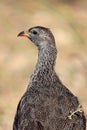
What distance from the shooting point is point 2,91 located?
2181 cm

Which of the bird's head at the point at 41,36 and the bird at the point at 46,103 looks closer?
the bird at the point at 46,103

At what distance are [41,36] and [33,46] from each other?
8784 millimetres

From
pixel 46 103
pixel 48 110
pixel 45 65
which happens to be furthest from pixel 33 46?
pixel 48 110

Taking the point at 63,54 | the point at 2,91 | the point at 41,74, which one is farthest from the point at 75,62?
the point at 41,74

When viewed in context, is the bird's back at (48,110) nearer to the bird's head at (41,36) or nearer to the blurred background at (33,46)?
the bird's head at (41,36)

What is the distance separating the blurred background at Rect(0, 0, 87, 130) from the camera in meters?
21.9

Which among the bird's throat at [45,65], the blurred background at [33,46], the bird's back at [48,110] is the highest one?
the blurred background at [33,46]

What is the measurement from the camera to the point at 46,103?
15227 mm

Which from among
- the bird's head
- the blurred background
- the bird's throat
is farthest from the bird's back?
the blurred background

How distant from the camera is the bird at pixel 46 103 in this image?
15.1 m

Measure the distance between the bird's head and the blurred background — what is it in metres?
2.62

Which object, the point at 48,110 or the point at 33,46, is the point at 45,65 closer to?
the point at 48,110

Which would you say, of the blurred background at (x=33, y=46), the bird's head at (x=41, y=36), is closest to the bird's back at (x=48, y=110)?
the bird's head at (x=41, y=36)

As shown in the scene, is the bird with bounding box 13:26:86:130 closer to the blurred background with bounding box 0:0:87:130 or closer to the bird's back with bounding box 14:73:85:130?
the bird's back with bounding box 14:73:85:130
